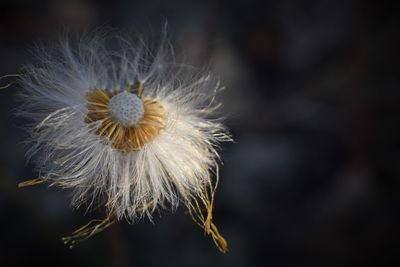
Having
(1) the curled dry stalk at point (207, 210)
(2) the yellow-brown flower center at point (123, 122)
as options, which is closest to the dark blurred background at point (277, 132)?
(1) the curled dry stalk at point (207, 210)

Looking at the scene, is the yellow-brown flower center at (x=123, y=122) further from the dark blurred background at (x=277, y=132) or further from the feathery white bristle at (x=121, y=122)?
the dark blurred background at (x=277, y=132)

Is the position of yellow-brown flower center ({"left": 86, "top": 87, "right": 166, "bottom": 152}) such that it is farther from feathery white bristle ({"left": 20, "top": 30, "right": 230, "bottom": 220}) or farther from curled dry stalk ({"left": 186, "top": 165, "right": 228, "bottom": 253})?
curled dry stalk ({"left": 186, "top": 165, "right": 228, "bottom": 253})

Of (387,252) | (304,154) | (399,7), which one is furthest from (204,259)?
(399,7)

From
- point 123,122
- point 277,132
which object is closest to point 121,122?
point 123,122

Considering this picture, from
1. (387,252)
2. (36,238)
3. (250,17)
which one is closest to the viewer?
(36,238)

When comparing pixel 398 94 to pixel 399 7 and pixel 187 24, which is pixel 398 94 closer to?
pixel 399 7

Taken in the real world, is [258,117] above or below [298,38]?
below

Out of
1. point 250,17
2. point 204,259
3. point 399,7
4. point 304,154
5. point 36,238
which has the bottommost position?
point 36,238

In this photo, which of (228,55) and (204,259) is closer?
(204,259)
